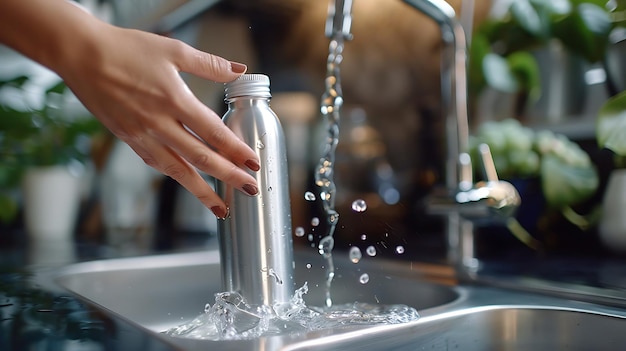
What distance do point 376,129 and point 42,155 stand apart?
84 centimetres

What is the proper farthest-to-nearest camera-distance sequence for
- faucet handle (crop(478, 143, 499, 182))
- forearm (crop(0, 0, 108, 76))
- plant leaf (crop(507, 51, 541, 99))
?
plant leaf (crop(507, 51, 541, 99)) → faucet handle (crop(478, 143, 499, 182)) → forearm (crop(0, 0, 108, 76))

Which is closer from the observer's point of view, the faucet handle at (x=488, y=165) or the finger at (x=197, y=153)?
the finger at (x=197, y=153)

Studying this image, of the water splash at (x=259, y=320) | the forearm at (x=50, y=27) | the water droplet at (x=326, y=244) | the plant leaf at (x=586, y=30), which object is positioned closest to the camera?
the forearm at (x=50, y=27)

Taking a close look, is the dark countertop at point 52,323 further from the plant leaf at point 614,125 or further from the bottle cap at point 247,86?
the plant leaf at point 614,125

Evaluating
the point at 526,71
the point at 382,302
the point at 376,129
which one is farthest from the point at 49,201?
the point at 526,71

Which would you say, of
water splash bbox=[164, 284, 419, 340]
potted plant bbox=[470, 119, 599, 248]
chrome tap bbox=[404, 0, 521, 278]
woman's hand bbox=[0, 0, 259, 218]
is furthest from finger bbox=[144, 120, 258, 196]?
potted plant bbox=[470, 119, 599, 248]

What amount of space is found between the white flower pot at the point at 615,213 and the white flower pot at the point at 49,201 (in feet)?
4.01

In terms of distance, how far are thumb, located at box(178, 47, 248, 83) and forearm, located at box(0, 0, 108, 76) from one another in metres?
0.06

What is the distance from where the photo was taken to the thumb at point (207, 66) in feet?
1.37

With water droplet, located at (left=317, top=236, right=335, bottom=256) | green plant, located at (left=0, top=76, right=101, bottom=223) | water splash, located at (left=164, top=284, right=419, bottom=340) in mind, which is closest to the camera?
water splash, located at (left=164, top=284, right=419, bottom=340)

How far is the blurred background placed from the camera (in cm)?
94

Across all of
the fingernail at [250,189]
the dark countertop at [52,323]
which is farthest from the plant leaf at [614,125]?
the dark countertop at [52,323]

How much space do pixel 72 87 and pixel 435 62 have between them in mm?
934

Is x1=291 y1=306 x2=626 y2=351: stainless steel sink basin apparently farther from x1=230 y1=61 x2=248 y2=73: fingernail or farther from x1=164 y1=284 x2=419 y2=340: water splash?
x1=230 y1=61 x2=248 y2=73: fingernail
